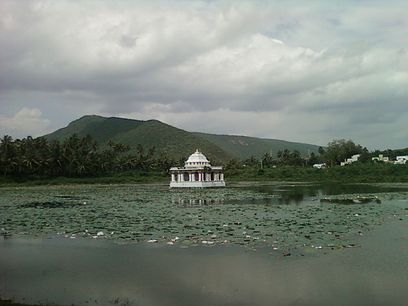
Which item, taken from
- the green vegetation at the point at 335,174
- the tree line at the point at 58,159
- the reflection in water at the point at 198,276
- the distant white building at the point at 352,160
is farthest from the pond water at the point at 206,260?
the distant white building at the point at 352,160

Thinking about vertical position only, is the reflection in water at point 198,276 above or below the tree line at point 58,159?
below

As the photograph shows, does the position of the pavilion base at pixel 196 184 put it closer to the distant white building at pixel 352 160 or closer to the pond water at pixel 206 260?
the pond water at pixel 206 260

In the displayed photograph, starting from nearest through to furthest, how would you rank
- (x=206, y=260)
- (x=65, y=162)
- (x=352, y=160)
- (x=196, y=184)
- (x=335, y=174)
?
(x=206, y=260) < (x=196, y=184) < (x=65, y=162) < (x=335, y=174) < (x=352, y=160)

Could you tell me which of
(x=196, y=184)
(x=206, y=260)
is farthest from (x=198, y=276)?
(x=196, y=184)

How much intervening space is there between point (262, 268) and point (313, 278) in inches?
81.9

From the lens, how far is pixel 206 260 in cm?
1850

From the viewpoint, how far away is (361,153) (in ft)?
580

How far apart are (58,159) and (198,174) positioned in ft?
109

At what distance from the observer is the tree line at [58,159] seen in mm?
98812

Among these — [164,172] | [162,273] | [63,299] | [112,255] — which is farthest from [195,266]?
[164,172]

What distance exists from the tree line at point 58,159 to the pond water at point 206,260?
7137cm

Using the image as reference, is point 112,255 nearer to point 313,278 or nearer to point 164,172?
point 313,278

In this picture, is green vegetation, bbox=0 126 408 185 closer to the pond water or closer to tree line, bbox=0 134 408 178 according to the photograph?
tree line, bbox=0 134 408 178

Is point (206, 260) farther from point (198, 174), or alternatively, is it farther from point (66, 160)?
point (66, 160)
